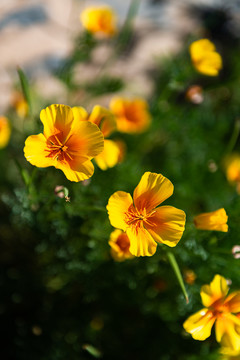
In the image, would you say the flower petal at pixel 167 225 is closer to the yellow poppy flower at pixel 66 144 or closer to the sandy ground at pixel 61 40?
the yellow poppy flower at pixel 66 144

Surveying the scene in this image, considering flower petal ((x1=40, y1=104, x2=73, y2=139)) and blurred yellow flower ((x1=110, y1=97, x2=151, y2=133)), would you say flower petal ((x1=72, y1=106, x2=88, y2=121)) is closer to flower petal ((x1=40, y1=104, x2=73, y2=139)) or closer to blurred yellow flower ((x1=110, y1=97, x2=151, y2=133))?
flower petal ((x1=40, y1=104, x2=73, y2=139))

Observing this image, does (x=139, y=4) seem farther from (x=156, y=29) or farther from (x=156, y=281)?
(x=156, y=281)

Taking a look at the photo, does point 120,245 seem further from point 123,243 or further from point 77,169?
point 77,169

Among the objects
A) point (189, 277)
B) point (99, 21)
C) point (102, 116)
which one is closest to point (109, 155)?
point (102, 116)

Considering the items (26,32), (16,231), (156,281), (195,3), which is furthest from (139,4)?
(156,281)

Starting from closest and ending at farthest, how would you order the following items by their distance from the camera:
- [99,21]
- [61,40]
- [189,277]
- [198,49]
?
[189,277] < [198,49] < [99,21] < [61,40]
